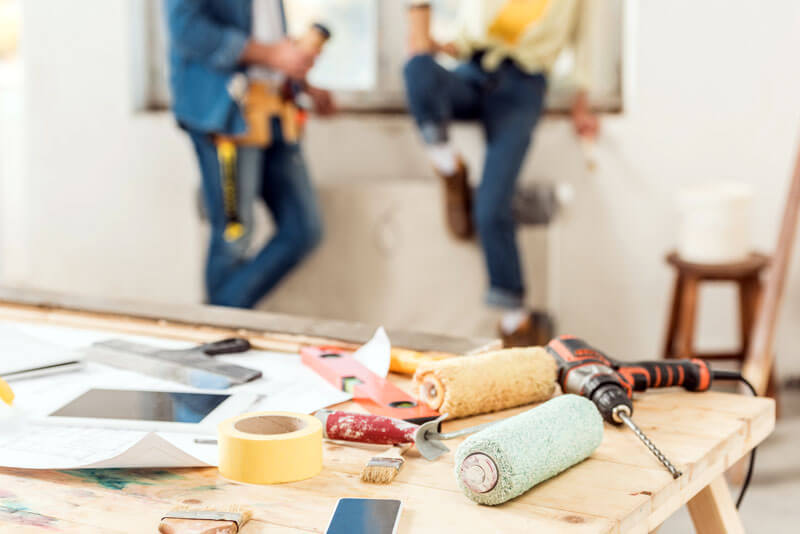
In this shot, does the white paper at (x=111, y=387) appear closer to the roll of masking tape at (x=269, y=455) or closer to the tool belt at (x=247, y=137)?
the roll of masking tape at (x=269, y=455)

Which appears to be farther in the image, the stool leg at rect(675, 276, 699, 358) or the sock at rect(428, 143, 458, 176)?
the sock at rect(428, 143, 458, 176)

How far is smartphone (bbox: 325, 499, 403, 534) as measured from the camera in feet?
1.94

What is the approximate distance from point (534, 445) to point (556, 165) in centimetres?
229

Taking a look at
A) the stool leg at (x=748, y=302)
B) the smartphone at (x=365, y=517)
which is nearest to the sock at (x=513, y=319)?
the stool leg at (x=748, y=302)

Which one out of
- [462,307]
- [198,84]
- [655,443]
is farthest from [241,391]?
[462,307]

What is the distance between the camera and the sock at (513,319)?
2658 mm

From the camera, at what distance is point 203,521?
602 millimetres

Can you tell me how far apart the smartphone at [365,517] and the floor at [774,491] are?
4.09 feet

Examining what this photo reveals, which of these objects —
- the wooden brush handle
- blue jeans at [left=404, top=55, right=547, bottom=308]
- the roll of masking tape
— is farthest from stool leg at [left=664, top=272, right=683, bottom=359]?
the wooden brush handle

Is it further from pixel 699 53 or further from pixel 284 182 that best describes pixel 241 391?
pixel 699 53

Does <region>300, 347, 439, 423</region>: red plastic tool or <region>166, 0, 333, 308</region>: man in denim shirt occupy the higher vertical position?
<region>166, 0, 333, 308</region>: man in denim shirt

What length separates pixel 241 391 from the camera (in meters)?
0.90

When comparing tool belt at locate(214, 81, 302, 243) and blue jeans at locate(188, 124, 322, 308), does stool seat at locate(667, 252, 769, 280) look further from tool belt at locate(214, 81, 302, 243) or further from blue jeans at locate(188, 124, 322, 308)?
tool belt at locate(214, 81, 302, 243)

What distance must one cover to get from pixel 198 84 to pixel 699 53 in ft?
4.91
